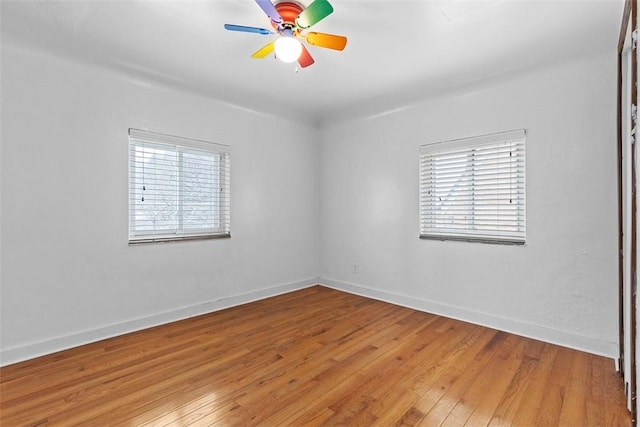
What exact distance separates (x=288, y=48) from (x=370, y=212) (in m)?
2.55

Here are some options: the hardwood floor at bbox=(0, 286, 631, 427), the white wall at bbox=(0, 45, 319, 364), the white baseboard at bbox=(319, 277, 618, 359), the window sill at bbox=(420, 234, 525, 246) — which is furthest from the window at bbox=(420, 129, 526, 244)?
the white wall at bbox=(0, 45, 319, 364)

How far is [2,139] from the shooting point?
2408mm

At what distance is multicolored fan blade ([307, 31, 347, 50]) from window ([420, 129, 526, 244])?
6.19 feet

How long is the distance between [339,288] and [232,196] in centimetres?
201

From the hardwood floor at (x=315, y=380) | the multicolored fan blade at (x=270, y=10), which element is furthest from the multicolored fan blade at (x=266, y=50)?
the hardwood floor at (x=315, y=380)

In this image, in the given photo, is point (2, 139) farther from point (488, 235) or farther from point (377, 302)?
point (488, 235)

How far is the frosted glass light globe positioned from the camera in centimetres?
206

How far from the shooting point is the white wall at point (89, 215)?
2.47 m

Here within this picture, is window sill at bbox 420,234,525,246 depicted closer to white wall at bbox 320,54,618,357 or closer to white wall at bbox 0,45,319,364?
white wall at bbox 320,54,618,357

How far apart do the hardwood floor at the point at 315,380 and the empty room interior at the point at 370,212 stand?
0.02 meters

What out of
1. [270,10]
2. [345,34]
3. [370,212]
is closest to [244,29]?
[270,10]

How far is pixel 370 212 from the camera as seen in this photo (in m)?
4.22

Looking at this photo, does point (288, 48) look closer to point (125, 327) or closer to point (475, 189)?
point (475, 189)

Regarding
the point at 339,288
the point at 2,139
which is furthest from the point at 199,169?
the point at 339,288
